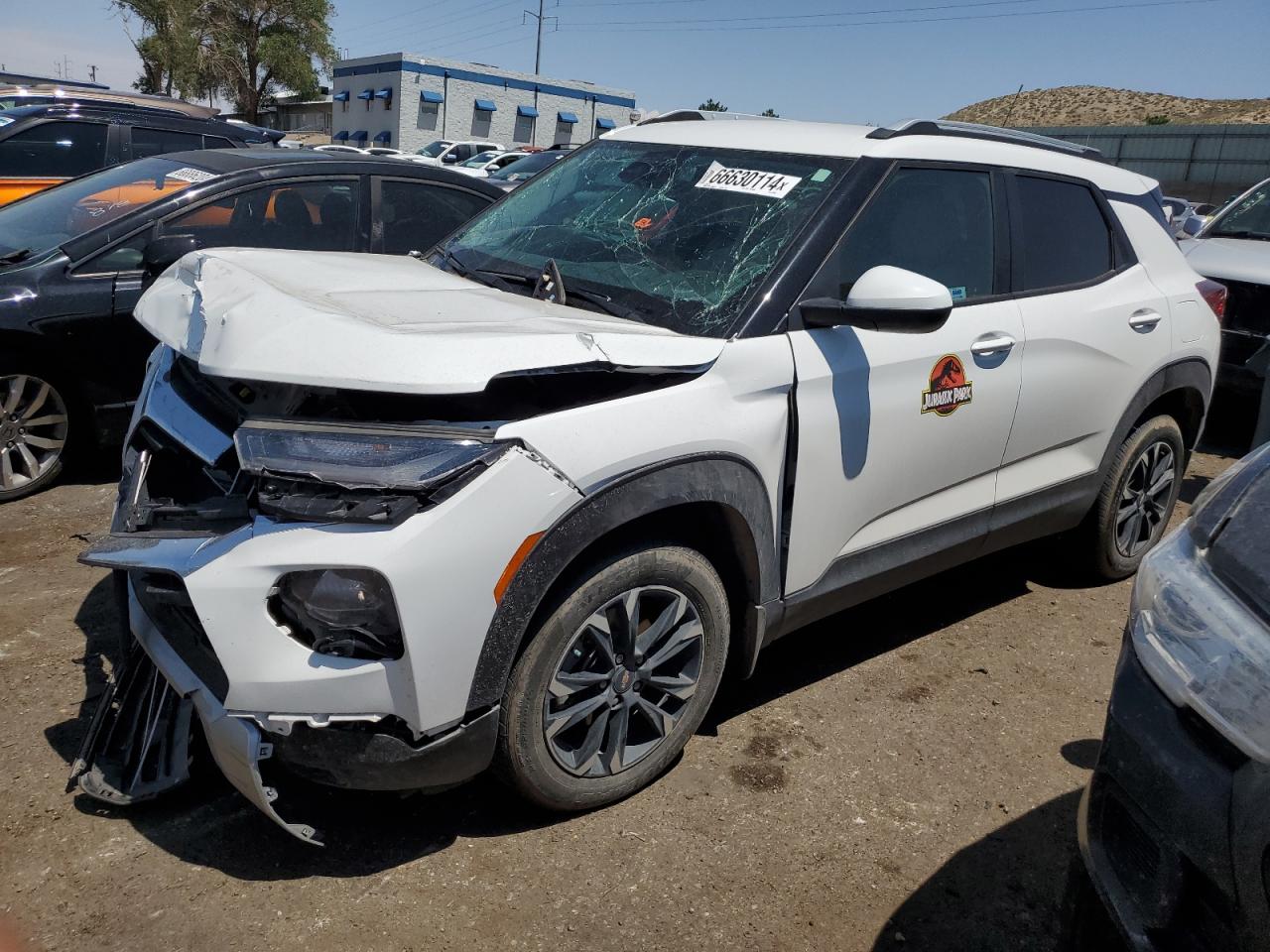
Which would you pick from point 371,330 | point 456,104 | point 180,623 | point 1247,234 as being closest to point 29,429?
point 180,623

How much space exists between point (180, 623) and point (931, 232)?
2.58 m

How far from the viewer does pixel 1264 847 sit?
1.43 m

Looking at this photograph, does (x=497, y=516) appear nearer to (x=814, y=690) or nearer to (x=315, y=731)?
(x=315, y=731)

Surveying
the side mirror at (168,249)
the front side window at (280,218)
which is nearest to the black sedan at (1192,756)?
the side mirror at (168,249)

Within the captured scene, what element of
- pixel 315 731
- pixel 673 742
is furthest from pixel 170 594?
pixel 673 742

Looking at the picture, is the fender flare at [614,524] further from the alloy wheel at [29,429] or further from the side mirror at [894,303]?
the alloy wheel at [29,429]

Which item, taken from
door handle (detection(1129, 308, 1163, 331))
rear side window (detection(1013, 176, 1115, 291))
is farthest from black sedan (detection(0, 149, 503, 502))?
door handle (detection(1129, 308, 1163, 331))

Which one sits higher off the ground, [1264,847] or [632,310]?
[632,310]

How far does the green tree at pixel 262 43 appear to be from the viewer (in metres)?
50.0

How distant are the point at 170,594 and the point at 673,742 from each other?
4.67ft

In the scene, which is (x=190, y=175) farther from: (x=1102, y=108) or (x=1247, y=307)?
(x=1102, y=108)

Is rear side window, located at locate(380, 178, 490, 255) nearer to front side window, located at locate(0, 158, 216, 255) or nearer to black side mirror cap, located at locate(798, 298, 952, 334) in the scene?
front side window, located at locate(0, 158, 216, 255)

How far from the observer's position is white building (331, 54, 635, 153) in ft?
156

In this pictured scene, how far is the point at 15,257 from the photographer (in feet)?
16.1
